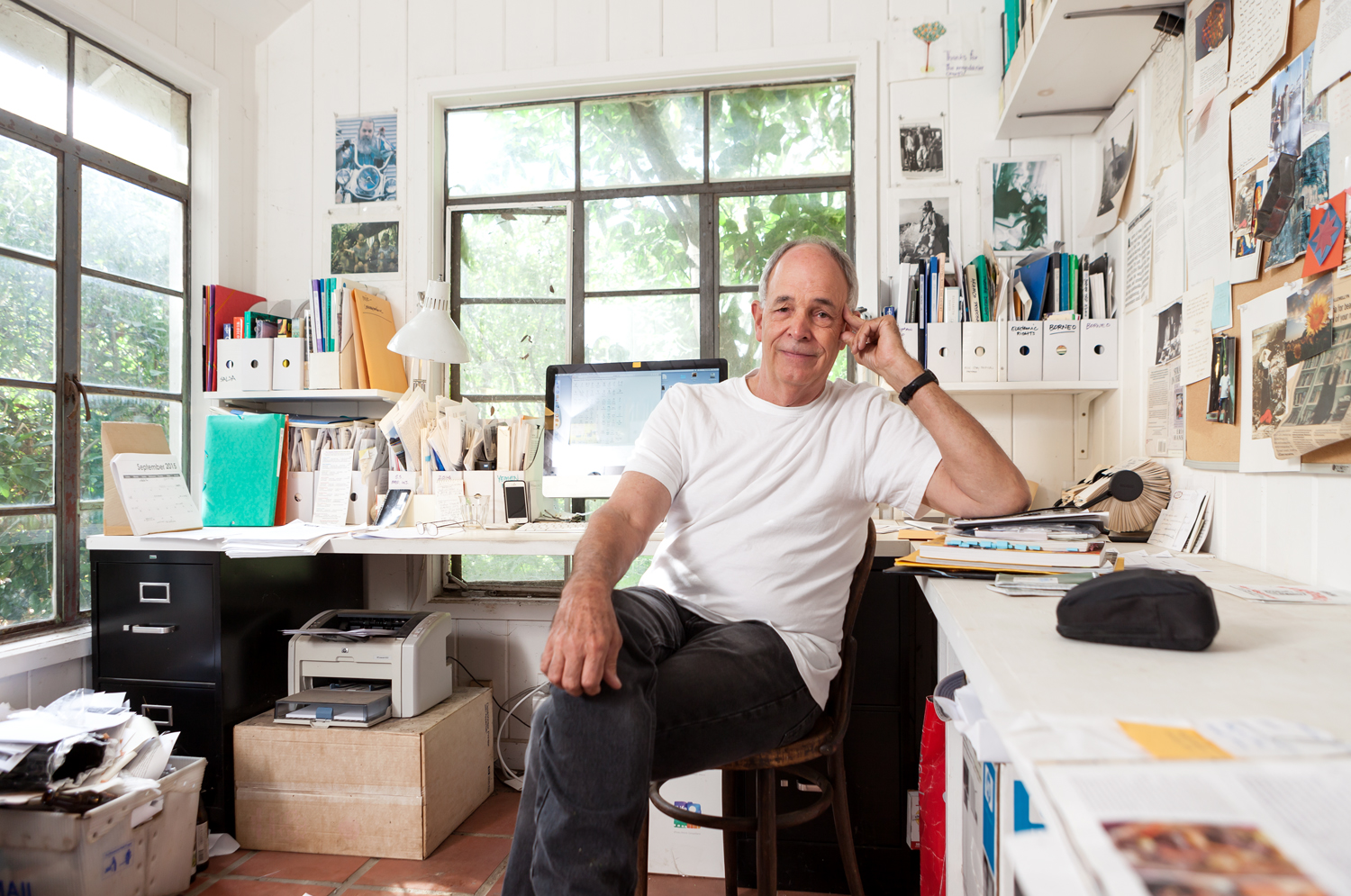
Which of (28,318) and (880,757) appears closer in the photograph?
(880,757)

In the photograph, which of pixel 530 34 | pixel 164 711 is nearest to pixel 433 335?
pixel 530 34

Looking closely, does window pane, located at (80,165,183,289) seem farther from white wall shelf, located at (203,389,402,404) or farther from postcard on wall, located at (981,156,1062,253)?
postcard on wall, located at (981,156,1062,253)

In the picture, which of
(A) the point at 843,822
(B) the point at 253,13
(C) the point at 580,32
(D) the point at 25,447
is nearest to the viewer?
(A) the point at 843,822

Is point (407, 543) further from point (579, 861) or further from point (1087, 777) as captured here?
point (1087, 777)

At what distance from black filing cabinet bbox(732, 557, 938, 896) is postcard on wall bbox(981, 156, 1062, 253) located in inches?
45.7

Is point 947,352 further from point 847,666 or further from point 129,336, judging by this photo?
point 129,336

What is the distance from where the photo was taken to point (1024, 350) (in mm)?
2109

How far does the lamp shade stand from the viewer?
2.31 m

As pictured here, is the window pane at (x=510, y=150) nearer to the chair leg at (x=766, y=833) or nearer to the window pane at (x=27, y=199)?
the window pane at (x=27, y=199)

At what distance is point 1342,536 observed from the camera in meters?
1.09

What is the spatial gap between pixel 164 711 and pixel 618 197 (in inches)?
82.5

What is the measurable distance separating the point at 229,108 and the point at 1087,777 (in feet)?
10.6

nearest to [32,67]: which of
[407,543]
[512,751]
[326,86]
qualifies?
[326,86]

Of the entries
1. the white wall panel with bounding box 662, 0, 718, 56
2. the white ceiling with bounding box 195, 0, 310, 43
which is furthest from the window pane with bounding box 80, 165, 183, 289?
the white wall panel with bounding box 662, 0, 718, 56
